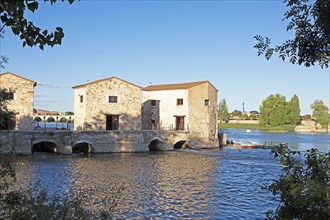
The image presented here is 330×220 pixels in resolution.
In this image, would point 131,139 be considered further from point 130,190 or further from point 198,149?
point 130,190

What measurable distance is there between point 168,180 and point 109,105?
16954mm

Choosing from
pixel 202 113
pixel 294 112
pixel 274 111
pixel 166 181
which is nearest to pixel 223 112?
pixel 274 111

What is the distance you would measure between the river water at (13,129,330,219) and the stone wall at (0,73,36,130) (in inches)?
160

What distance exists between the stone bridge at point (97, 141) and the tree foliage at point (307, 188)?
2839 centimetres

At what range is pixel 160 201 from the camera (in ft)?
56.6

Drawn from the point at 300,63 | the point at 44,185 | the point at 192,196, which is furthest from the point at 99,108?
the point at 300,63

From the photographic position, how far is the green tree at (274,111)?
336 ft

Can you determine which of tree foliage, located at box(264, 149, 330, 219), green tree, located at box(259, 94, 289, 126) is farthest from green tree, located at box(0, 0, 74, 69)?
green tree, located at box(259, 94, 289, 126)

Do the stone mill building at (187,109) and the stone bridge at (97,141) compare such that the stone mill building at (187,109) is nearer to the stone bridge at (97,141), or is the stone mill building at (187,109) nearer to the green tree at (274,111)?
the stone bridge at (97,141)

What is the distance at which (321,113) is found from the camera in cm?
10556

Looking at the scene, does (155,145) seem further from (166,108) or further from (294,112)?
(294,112)

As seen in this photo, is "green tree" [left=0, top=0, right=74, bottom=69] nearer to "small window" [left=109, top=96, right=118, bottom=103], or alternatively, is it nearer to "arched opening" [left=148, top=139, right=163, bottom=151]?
"small window" [left=109, top=96, right=118, bottom=103]

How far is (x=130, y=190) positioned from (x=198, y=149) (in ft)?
77.7

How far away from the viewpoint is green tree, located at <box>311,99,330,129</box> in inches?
4001
